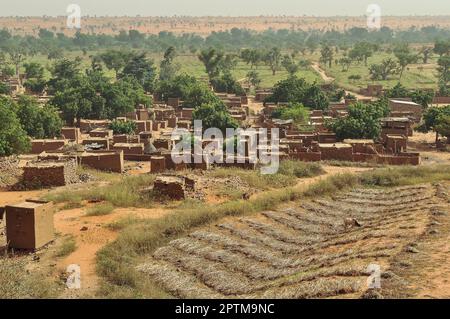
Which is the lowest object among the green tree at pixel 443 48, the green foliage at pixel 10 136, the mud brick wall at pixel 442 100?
the mud brick wall at pixel 442 100

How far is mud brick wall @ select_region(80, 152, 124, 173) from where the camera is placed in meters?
22.6

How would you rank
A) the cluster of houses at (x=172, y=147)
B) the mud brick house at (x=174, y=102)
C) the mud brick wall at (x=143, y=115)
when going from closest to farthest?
the cluster of houses at (x=172, y=147) < the mud brick wall at (x=143, y=115) < the mud brick house at (x=174, y=102)

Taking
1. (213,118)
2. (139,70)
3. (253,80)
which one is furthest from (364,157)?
(139,70)

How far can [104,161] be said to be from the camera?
22.7 metres

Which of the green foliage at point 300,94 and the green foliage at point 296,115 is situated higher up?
the green foliage at point 300,94

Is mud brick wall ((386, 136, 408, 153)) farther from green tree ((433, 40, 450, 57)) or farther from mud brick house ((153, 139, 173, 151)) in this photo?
green tree ((433, 40, 450, 57))

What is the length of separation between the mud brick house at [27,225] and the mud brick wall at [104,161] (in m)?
9.05

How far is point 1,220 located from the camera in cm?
1545

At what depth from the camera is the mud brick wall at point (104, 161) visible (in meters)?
22.6

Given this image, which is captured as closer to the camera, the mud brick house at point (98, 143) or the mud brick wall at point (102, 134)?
the mud brick house at point (98, 143)

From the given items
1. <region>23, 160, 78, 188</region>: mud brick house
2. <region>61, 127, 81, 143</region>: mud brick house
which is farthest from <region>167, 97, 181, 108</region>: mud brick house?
<region>23, 160, 78, 188</region>: mud brick house

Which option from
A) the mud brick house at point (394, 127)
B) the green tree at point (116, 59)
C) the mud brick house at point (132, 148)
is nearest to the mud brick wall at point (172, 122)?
the mud brick house at point (132, 148)

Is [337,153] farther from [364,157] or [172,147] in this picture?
[172,147]

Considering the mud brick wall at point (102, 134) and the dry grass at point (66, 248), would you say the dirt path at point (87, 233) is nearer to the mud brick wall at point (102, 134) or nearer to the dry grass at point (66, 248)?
the dry grass at point (66, 248)
